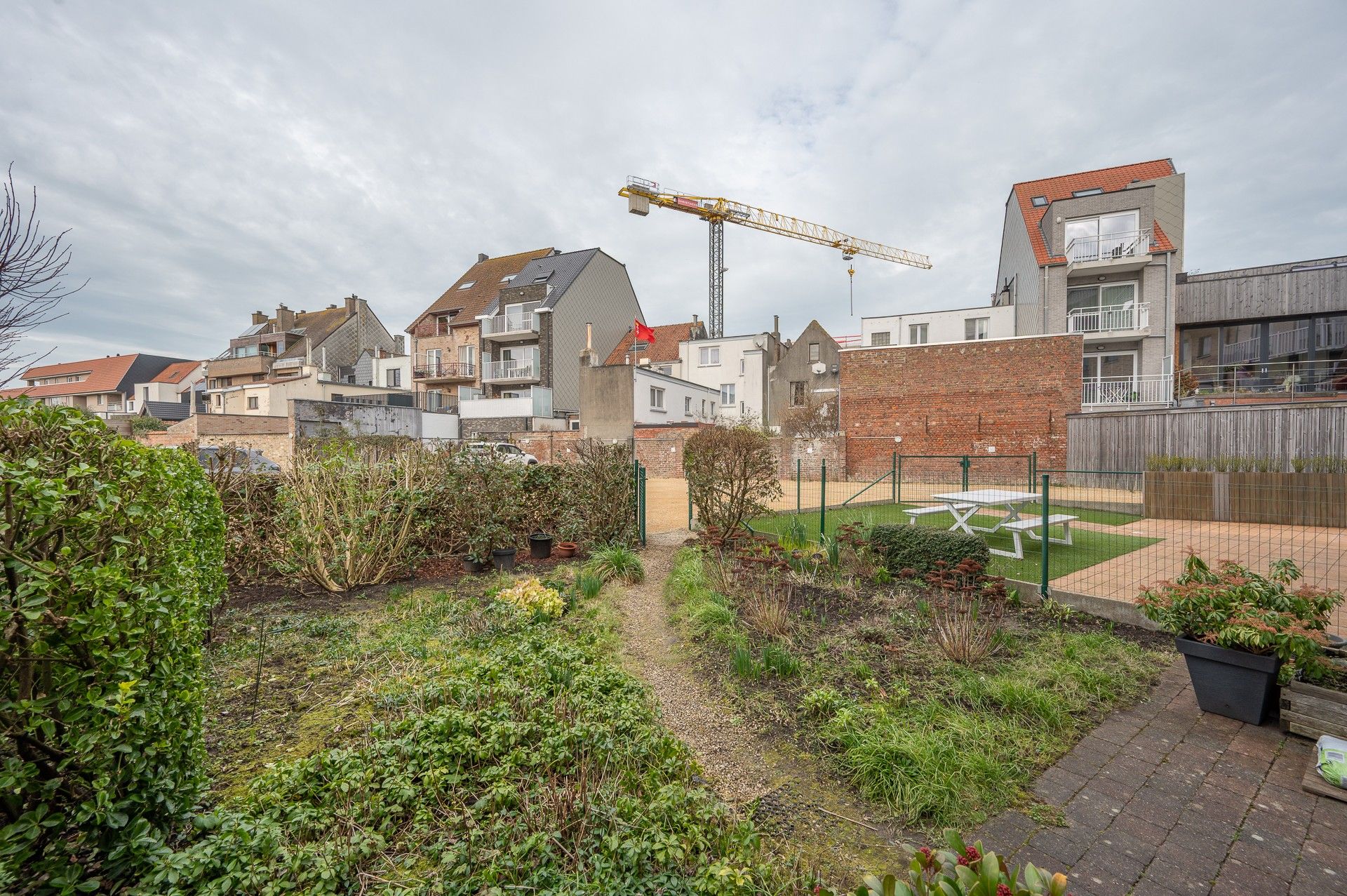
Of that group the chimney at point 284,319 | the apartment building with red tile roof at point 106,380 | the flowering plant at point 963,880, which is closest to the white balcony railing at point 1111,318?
the flowering plant at point 963,880

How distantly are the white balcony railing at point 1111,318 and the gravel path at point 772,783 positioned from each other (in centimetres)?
2572

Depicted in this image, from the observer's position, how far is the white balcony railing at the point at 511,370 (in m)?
34.4

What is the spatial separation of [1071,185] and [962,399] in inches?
600

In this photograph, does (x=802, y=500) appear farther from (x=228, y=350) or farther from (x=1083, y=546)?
(x=228, y=350)

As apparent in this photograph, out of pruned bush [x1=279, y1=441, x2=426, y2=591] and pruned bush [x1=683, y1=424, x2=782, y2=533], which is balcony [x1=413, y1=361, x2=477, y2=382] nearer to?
pruned bush [x1=683, y1=424, x2=782, y2=533]

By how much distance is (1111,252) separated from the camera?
23.2m

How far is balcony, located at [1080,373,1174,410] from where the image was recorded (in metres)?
21.9

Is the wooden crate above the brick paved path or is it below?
above

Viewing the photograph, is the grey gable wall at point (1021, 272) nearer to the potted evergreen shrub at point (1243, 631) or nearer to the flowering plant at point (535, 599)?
the potted evergreen shrub at point (1243, 631)

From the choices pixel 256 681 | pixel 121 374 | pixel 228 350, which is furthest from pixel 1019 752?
pixel 121 374

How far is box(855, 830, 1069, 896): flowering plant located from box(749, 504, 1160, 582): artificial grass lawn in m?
5.48

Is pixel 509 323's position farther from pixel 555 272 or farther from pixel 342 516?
pixel 342 516

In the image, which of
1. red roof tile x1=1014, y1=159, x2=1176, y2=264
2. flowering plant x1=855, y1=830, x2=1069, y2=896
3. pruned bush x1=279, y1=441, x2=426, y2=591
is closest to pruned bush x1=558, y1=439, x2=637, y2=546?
pruned bush x1=279, y1=441, x2=426, y2=591

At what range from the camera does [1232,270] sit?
26.8 meters
